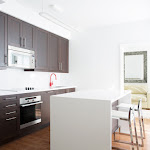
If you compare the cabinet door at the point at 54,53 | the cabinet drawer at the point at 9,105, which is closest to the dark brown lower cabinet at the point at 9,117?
the cabinet drawer at the point at 9,105

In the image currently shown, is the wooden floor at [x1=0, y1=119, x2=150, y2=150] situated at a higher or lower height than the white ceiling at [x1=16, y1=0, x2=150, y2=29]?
lower

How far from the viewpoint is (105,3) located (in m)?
3.37

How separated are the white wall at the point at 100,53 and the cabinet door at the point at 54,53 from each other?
2.39ft

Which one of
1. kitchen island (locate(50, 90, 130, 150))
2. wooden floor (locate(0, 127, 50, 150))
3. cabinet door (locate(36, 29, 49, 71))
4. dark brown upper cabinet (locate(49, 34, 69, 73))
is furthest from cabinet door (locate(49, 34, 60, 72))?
kitchen island (locate(50, 90, 130, 150))

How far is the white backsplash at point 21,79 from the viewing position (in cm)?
344

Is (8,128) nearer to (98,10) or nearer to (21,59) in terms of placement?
(21,59)

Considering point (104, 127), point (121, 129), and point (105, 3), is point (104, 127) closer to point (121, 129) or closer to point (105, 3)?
point (121, 129)

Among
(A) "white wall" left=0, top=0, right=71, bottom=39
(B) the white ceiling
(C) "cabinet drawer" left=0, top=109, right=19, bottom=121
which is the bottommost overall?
(C) "cabinet drawer" left=0, top=109, right=19, bottom=121

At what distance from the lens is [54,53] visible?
461 centimetres

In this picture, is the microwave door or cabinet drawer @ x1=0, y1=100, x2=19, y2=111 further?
the microwave door

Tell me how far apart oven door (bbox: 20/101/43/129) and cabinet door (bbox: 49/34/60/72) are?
126 cm

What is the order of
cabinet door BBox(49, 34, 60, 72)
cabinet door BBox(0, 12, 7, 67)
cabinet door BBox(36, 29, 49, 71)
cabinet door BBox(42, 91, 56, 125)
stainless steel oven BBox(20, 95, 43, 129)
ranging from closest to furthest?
cabinet door BBox(0, 12, 7, 67), stainless steel oven BBox(20, 95, 43, 129), cabinet door BBox(42, 91, 56, 125), cabinet door BBox(36, 29, 49, 71), cabinet door BBox(49, 34, 60, 72)

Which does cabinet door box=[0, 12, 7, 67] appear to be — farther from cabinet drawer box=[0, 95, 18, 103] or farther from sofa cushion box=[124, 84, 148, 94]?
sofa cushion box=[124, 84, 148, 94]

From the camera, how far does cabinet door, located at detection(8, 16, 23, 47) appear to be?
10.4ft
